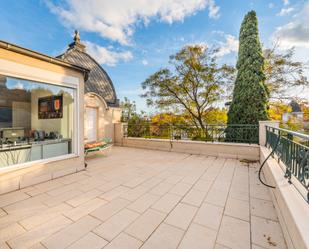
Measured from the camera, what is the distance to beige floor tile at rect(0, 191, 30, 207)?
2.57m

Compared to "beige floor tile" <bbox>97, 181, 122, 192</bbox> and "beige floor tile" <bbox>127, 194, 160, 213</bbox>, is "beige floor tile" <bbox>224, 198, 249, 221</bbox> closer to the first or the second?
"beige floor tile" <bbox>127, 194, 160, 213</bbox>

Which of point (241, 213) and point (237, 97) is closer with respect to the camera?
point (241, 213)

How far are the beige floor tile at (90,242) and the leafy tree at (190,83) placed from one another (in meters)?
6.73

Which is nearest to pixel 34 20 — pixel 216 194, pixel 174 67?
pixel 174 67

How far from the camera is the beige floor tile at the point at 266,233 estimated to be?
1.70 meters

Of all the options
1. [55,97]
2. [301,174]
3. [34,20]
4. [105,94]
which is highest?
[34,20]

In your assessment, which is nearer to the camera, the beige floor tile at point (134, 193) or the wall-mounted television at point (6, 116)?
the beige floor tile at point (134, 193)

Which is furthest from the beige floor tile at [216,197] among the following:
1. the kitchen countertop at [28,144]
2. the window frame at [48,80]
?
the kitchen countertop at [28,144]

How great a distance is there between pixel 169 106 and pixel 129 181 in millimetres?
6065

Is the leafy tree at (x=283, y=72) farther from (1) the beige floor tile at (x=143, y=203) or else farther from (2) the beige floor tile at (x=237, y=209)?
(1) the beige floor tile at (x=143, y=203)

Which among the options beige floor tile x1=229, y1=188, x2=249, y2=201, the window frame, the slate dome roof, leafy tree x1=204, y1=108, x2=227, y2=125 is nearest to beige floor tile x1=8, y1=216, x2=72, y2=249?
the window frame

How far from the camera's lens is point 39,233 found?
1848mm

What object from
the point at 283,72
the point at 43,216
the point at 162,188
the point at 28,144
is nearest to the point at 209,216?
the point at 162,188

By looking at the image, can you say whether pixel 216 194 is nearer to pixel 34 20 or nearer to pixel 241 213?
pixel 241 213
